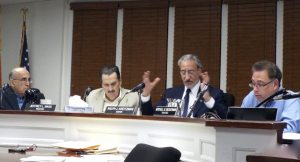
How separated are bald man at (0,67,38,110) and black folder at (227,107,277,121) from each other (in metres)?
2.18

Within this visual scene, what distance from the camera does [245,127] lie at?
183 cm

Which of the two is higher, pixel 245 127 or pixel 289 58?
pixel 289 58

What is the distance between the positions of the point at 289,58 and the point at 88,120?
3.55 metres

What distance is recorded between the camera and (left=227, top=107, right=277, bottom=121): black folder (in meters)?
2.17

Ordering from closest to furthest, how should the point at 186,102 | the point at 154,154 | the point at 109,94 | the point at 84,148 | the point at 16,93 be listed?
the point at 154,154
the point at 84,148
the point at 186,102
the point at 109,94
the point at 16,93

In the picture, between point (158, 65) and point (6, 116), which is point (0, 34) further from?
point (6, 116)

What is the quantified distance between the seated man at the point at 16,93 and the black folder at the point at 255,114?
2065 mm

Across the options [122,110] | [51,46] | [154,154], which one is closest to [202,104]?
[122,110]

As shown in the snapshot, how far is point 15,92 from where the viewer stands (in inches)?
166

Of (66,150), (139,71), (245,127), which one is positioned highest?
(139,71)

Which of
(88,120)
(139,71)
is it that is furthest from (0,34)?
(88,120)

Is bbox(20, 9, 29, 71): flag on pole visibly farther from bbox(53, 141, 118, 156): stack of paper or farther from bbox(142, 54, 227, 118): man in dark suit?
bbox(53, 141, 118, 156): stack of paper

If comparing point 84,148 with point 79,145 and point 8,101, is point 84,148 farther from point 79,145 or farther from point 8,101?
point 8,101

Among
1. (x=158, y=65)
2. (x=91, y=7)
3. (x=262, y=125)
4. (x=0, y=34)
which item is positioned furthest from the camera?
(x=0, y=34)
